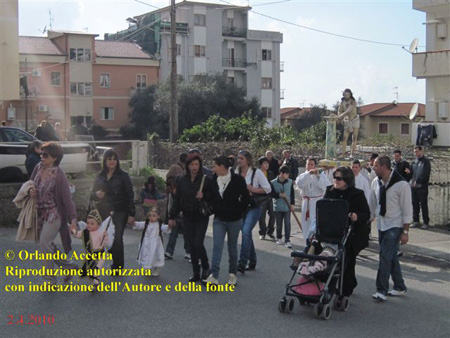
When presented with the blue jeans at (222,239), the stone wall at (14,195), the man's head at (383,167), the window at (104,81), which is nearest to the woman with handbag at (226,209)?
the blue jeans at (222,239)

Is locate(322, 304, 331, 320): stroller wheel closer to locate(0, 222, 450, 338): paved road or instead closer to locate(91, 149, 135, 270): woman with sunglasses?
locate(0, 222, 450, 338): paved road

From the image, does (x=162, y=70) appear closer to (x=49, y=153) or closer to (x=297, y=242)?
(x=297, y=242)

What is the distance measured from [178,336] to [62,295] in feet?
7.35

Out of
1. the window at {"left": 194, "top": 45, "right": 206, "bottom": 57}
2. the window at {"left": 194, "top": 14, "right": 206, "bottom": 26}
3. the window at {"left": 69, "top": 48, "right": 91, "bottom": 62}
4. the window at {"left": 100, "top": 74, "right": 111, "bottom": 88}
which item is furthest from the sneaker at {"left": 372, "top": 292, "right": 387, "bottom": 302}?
the window at {"left": 194, "top": 14, "right": 206, "bottom": 26}

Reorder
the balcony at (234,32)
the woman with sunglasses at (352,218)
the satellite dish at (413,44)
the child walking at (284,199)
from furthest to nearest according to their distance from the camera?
1. the balcony at (234,32)
2. the satellite dish at (413,44)
3. the child walking at (284,199)
4. the woman with sunglasses at (352,218)

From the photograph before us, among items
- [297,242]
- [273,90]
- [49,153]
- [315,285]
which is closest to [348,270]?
[315,285]

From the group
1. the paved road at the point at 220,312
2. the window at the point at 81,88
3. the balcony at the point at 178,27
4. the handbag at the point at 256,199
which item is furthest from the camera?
the balcony at the point at 178,27

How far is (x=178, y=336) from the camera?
693 cm

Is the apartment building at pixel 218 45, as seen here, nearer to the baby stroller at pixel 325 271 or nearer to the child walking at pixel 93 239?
the child walking at pixel 93 239

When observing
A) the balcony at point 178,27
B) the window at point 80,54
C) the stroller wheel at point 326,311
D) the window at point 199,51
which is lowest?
the stroller wheel at point 326,311

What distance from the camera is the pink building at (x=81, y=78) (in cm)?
5559

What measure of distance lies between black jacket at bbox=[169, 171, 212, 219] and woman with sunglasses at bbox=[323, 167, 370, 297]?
1704 millimetres

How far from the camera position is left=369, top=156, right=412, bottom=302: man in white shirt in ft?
28.1

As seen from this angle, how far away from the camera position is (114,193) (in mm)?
9328
